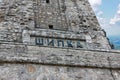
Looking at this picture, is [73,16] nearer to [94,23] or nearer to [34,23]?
[94,23]

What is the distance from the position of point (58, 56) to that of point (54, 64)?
415 mm

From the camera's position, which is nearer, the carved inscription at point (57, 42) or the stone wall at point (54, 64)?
the stone wall at point (54, 64)

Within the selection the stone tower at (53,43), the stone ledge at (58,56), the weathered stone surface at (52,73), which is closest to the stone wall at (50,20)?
the stone tower at (53,43)

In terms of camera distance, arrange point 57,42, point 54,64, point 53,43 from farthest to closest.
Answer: point 57,42, point 53,43, point 54,64

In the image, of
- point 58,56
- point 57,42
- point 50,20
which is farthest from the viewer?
point 50,20

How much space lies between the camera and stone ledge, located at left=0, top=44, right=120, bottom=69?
8.05m

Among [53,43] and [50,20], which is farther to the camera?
[50,20]

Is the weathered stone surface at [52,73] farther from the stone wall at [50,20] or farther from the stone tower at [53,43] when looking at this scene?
the stone wall at [50,20]

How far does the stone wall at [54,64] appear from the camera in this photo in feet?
25.6

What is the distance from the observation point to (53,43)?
9656mm

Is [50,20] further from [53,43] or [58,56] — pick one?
[58,56]

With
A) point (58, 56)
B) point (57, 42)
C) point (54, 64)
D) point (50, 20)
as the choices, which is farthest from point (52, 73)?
point (50, 20)

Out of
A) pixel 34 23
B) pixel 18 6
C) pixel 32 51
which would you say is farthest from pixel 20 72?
pixel 18 6

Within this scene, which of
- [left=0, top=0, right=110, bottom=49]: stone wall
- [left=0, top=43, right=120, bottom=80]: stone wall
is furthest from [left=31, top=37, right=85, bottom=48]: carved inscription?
[left=0, top=43, right=120, bottom=80]: stone wall
